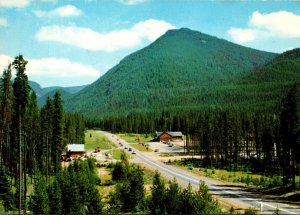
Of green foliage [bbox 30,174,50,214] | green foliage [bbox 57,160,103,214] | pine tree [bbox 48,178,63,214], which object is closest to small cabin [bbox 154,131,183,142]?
green foliage [bbox 57,160,103,214]

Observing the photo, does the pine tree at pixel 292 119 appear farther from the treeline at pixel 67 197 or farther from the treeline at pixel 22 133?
the treeline at pixel 22 133

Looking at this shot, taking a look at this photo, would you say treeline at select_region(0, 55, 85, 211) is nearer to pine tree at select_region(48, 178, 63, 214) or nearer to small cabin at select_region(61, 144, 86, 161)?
pine tree at select_region(48, 178, 63, 214)

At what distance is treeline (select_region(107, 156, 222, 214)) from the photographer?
3089cm

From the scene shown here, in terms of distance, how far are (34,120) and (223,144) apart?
176ft

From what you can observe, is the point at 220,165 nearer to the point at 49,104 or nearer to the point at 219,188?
the point at 219,188

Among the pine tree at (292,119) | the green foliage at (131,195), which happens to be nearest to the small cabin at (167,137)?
the pine tree at (292,119)

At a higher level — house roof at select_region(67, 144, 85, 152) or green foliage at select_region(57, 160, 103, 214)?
house roof at select_region(67, 144, 85, 152)

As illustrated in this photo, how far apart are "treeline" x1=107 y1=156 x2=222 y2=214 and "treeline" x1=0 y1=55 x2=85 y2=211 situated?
35.1 feet

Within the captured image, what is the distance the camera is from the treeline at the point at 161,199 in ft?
101

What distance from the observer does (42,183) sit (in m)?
40.5

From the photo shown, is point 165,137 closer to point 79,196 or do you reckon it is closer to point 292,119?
point 292,119

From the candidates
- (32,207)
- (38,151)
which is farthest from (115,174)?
(32,207)

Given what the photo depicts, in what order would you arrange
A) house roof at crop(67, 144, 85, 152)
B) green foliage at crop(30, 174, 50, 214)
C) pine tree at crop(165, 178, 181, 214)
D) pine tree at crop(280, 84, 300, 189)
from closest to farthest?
pine tree at crop(165, 178, 181, 214) → green foliage at crop(30, 174, 50, 214) → pine tree at crop(280, 84, 300, 189) → house roof at crop(67, 144, 85, 152)

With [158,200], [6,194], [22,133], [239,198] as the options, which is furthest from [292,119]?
[6,194]
